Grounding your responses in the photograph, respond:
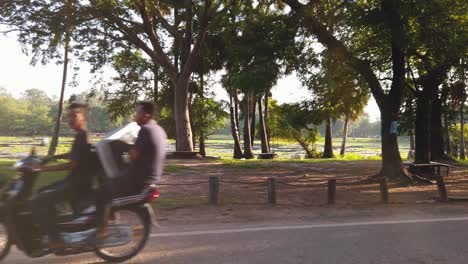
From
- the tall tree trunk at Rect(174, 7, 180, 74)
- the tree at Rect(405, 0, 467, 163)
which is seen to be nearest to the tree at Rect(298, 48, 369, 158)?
the tree at Rect(405, 0, 467, 163)

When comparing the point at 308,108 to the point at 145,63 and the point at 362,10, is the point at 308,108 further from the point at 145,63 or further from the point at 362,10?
the point at 145,63

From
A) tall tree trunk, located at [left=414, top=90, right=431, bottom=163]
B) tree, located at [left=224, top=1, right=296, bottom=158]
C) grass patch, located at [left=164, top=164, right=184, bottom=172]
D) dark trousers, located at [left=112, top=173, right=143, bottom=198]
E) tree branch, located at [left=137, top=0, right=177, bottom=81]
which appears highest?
tree branch, located at [left=137, top=0, right=177, bottom=81]

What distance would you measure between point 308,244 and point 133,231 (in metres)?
2.49

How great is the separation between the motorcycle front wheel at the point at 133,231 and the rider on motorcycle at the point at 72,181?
0.57 meters

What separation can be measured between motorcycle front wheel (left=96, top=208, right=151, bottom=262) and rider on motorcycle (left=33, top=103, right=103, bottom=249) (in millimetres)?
570

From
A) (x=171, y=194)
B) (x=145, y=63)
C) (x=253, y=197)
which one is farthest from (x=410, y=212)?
(x=145, y=63)

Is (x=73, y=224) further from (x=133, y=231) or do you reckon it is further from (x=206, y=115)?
(x=206, y=115)

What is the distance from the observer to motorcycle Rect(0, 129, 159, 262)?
17.2 feet

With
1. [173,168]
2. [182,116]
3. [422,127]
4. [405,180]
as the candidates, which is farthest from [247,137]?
[405,180]

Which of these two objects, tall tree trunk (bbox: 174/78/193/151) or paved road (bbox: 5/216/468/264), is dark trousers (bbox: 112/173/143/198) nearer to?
paved road (bbox: 5/216/468/264)

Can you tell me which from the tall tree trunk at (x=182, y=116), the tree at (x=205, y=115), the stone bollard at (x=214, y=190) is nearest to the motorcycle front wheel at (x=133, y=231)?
the stone bollard at (x=214, y=190)

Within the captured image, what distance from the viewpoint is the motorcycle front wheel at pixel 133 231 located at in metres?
5.88

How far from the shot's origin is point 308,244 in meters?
6.91

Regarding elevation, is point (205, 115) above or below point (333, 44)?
below
